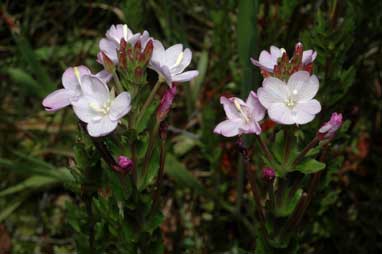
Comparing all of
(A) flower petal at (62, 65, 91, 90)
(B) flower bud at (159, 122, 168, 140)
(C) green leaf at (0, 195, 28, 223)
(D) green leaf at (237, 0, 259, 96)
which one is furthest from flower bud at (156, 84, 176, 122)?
(C) green leaf at (0, 195, 28, 223)

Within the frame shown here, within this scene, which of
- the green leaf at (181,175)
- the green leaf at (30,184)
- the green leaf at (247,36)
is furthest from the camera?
the green leaf at (30,184)

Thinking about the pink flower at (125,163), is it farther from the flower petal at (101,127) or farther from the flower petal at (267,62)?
the flower petal at (267,62)

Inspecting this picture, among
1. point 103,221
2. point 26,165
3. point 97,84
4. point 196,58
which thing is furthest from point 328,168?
point 196,58

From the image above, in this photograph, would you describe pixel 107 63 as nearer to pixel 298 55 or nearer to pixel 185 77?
pixel 185 77

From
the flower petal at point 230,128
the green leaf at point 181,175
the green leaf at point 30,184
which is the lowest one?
the green leaf at point 30,184

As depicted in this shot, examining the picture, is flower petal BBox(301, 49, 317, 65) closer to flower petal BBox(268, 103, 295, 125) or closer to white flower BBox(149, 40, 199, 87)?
flower petal BBox(268, 103, 295, 125)

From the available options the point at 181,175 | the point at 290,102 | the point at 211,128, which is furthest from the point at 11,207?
the point at 290,102

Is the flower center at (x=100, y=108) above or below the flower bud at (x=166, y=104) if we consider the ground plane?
above

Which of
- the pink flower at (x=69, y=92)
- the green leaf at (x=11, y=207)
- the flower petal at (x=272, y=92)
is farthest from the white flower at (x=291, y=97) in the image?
the green leaf at (x=11, y=207)

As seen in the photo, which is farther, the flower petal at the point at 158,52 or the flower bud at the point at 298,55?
the flower petal at the point at 158,52
